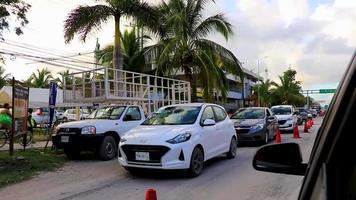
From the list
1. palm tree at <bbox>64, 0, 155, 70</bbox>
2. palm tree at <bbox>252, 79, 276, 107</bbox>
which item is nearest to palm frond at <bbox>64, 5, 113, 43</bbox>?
palm tree at <bbox>64, 0, 155, 70</bbox>

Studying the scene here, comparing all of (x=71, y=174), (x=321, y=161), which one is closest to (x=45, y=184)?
(x=71, y=174)

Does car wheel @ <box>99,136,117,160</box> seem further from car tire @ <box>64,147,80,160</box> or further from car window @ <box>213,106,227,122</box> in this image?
car window @ <box>213,106,227,122</box>

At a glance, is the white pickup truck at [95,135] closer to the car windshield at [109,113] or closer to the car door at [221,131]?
the car windshield at [109,113]

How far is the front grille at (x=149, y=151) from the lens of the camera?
9492mm

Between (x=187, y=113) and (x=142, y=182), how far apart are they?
2.27m

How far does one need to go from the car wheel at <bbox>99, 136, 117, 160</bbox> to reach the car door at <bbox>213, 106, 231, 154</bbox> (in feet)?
11.2

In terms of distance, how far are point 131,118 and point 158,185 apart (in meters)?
5.71

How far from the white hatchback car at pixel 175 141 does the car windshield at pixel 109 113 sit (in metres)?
3.02

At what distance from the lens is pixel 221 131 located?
11.8 meters

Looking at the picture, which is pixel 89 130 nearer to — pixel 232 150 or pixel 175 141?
pixel 232 150

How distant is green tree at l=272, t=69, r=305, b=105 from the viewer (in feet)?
265

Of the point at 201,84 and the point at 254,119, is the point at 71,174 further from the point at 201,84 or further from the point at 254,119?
the point at 201,84

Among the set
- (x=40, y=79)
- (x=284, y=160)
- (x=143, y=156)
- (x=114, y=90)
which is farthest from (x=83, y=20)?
(x=40, y=79)

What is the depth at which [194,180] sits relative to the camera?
9508 millimetres
